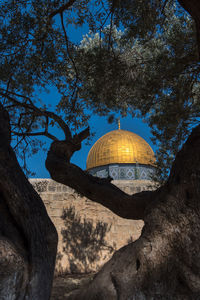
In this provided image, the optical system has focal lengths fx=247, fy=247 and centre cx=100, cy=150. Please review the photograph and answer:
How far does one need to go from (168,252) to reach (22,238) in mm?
1550

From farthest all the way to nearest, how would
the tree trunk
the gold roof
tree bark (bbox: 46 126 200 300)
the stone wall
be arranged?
the gold roof, the stone wall, tree bark (bbox: 46 126 200 300), the tree trunk

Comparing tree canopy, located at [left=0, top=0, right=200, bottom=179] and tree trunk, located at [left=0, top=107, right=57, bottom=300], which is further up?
tree canopy, located at [left=0, top=0, right=200, bottom=179]

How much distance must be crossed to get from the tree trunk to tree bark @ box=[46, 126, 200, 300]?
714 mm

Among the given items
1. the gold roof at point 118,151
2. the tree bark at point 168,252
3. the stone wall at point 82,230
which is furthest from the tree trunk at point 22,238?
the gold roof at point 118,151

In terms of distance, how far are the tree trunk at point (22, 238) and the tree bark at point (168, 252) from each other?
714 mm

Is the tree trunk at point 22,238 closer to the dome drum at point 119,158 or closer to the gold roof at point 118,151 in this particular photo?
the dome drum at point 119,158

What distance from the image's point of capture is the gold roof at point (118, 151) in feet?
92.4

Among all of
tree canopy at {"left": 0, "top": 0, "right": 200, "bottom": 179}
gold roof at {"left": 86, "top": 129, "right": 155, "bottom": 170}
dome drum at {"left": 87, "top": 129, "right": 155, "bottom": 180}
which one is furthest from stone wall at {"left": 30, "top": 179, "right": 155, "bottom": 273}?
gold roof at {"left": 86, "top": 129, "right": 155, "bottom": 170}

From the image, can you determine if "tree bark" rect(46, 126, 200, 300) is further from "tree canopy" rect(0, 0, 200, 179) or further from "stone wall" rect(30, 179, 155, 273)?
"stone wall" rect(30, 179, 155, 273)

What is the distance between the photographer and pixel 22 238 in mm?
2688

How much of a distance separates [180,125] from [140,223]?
4.68 meters

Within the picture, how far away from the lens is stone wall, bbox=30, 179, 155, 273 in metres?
8.31

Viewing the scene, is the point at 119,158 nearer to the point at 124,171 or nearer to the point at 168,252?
the point at 124,171

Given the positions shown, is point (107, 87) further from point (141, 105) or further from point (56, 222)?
point (56, 222)
